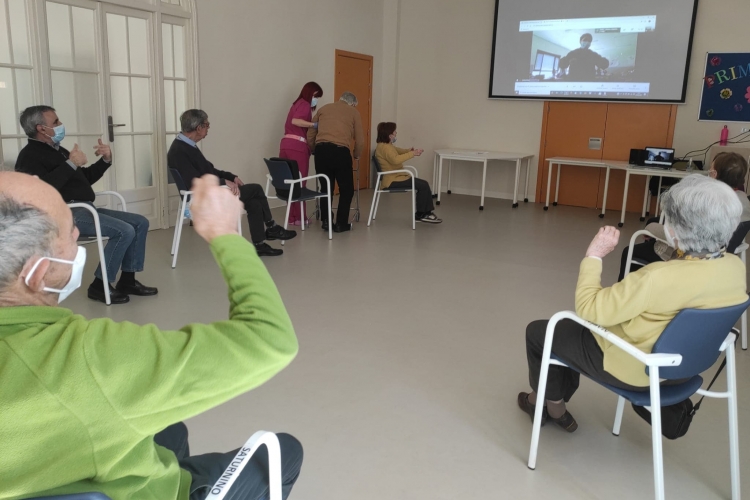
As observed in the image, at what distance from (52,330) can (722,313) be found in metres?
1.62

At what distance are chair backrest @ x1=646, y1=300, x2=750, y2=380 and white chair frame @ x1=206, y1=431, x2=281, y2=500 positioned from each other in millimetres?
1115

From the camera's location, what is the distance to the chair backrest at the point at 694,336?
1650mm

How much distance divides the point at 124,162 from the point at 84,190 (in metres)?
1.88

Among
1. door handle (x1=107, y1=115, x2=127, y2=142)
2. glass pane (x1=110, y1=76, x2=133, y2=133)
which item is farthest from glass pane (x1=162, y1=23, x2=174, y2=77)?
door handle (x1=107, y1=115, x2=127, y2=142)

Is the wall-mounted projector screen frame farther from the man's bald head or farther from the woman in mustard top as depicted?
the man's bald head

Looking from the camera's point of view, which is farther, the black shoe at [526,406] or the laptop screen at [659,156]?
the laptop screen at [659,156]

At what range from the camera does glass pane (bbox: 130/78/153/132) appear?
5359 mm

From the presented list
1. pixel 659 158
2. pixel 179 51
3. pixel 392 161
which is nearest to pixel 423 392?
pixel 392 161

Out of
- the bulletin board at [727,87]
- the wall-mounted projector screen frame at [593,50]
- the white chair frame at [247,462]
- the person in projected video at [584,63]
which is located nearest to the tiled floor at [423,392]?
the white chair frame at [247,462]

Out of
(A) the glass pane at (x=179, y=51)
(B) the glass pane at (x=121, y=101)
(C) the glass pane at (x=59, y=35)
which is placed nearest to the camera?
(C) the glass pane at (x=59, y=35)

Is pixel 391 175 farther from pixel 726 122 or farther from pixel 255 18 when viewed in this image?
pixel 726 122

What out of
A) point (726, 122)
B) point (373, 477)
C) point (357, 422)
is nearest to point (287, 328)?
point (373, 477)

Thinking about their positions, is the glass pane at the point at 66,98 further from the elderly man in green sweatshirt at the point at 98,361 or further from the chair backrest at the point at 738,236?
the chair backrest at the point at 738,236

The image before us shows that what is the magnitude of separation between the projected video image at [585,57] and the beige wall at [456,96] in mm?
399
